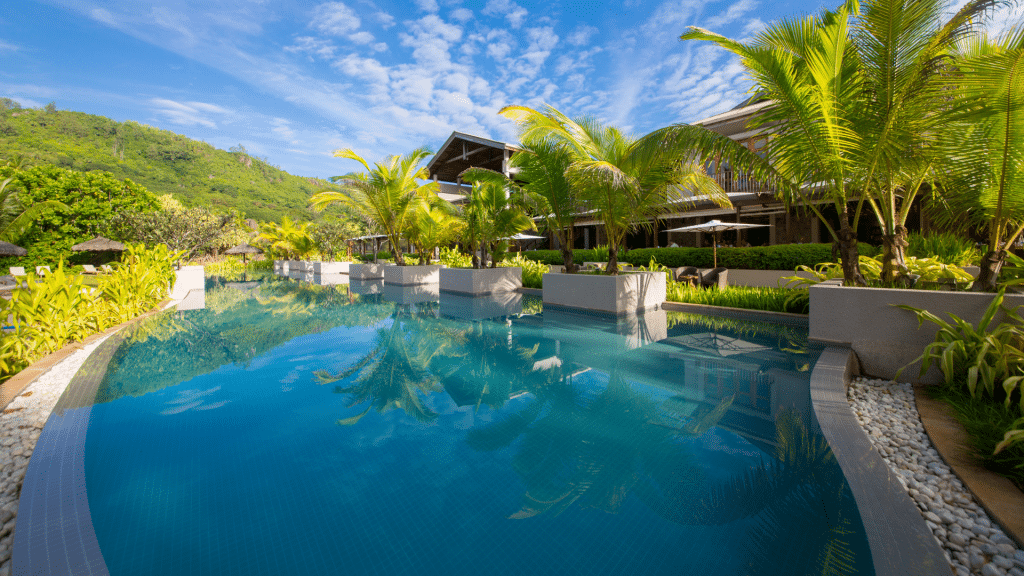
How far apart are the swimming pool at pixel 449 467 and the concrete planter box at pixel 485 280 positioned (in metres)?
7.72

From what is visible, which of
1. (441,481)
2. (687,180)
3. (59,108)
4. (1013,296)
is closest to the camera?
(441,481)

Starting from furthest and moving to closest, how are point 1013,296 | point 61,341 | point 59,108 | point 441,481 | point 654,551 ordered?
1. point 59,108
2. point 61,341
3. point 1013,296
4. point 441,481
5. point 654,551

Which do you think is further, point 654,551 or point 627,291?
point 627,291

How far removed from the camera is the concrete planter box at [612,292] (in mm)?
8719

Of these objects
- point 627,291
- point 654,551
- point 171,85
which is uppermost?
point 171,85

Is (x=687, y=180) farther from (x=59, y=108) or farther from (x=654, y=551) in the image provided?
(x=59, y=108)

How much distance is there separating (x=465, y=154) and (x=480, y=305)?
1487 cm

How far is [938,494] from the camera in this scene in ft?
6.95

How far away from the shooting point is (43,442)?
2.89m

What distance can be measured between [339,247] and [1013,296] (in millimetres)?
30805

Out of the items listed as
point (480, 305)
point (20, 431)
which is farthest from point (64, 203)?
point (20, 431)

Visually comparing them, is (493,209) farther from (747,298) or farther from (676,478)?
(676,478)

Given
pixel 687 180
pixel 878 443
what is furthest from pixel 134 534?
pixel 687 180

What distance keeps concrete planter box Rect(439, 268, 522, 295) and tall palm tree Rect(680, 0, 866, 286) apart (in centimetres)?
921
